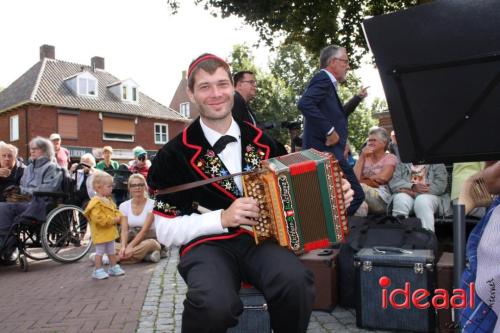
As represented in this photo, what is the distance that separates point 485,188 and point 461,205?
0.15 m

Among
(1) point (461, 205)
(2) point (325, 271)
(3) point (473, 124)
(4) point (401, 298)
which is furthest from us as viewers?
(2) point (325, 271)

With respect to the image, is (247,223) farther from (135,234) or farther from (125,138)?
(125,138)

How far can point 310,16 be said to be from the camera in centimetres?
1188

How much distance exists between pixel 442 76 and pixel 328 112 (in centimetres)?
291

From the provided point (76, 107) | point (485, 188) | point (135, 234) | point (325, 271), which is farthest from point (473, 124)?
point (76, 107)

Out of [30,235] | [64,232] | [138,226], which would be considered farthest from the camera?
[64,232]

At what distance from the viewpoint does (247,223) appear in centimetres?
221

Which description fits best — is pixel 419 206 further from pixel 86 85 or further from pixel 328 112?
pixel 86 85

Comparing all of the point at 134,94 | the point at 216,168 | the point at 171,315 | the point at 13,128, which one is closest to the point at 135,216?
the point at 171,315

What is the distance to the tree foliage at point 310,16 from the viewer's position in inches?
448

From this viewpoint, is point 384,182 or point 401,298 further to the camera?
point 384,182

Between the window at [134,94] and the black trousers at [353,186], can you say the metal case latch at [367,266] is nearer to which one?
the black trousers at [353,186]

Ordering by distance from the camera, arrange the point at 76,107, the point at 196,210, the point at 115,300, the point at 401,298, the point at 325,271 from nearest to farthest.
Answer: the point at 196,210, the point at 401,298, the point at 325,271, the point at 115,300, the point at 76,107

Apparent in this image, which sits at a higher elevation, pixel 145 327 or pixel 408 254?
pixel 408 254
